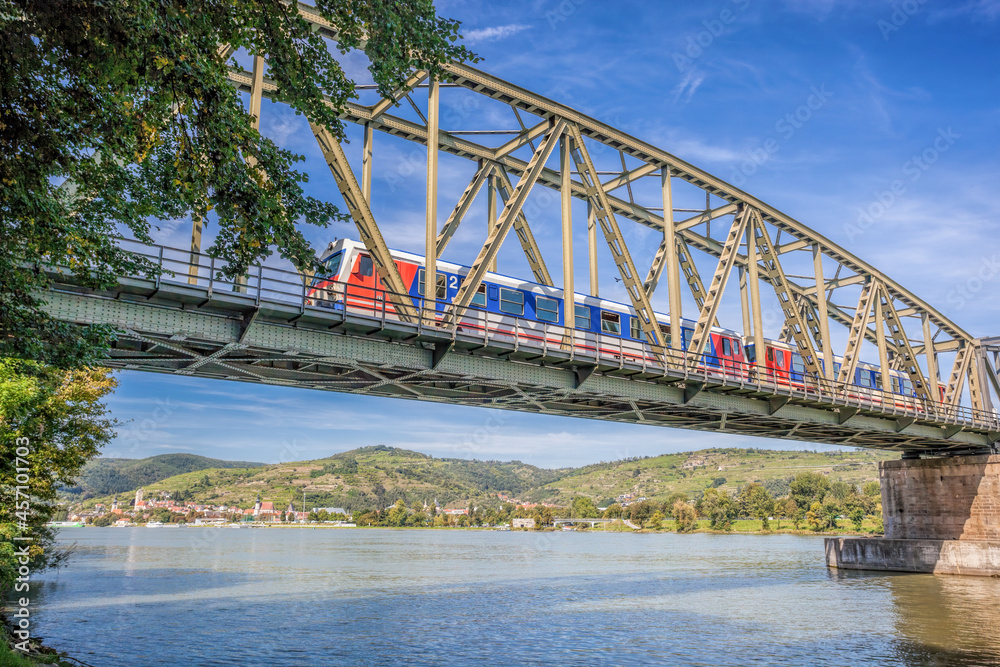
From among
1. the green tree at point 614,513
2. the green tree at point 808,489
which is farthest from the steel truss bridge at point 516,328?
the green tree at point 614,513

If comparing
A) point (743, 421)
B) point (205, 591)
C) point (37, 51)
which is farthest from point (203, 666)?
point (743, 421)

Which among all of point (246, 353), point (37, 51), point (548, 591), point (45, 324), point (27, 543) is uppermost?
point (37, 51)

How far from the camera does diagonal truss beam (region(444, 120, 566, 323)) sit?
23469 millimetres

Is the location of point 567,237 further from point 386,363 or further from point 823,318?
point 823,318

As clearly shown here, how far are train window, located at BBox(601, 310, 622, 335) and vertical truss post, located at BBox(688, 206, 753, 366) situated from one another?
3332mm

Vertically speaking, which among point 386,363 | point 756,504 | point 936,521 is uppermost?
point 386,363

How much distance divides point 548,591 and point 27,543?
25491mm

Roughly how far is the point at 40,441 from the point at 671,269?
25.8 m

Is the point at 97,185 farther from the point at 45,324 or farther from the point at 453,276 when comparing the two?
the point at 453,276

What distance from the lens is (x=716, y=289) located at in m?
32.5

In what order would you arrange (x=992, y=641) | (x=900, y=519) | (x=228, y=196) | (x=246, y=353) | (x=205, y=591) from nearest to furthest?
(x=228, y=196) < (x=246, y=353) < (x=992, y=641) < (x=205, y=591) < (x=900, y=519)

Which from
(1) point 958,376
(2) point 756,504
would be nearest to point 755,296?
(1) point 958,376

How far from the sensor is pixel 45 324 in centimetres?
1020

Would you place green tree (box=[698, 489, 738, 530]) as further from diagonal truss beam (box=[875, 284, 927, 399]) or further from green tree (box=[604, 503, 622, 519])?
diagonal truss beam (box=[875, 284, 927, 399])
